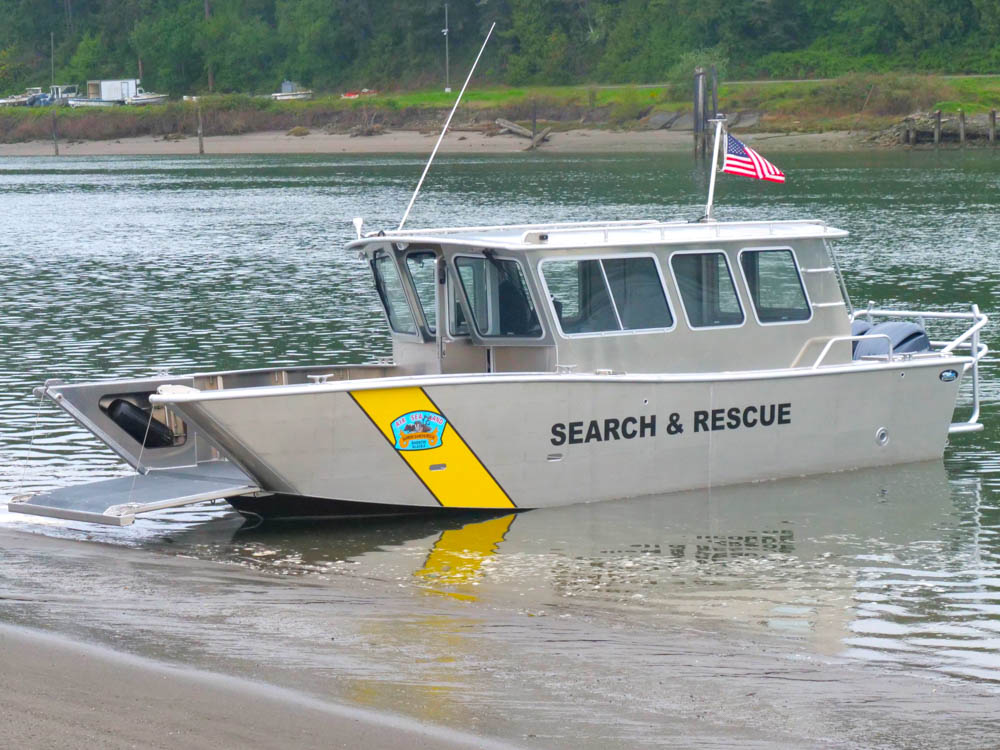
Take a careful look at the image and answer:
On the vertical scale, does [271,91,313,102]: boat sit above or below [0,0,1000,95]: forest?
below

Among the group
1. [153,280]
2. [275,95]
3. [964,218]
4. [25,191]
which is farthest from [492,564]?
[275,95]

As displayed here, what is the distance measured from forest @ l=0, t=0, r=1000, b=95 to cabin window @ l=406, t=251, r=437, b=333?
8568cm

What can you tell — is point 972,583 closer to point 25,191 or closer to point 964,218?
point 964,218

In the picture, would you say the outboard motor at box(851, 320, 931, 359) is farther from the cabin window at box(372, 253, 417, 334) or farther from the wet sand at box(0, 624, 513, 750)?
the wet sand at box(0, 624, 513, 750)

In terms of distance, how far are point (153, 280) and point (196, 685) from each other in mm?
24856

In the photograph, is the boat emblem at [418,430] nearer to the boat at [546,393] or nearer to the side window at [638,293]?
the boat at [546,393]

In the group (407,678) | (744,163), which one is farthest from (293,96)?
(407,678)

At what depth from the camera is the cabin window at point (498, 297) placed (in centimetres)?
1166

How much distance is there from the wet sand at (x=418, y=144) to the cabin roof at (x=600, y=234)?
6908cm

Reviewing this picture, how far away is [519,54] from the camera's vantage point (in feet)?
351

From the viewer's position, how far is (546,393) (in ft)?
36.7

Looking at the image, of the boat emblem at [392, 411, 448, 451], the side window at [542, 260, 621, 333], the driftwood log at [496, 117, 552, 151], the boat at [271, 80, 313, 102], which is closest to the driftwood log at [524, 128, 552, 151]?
the driftwood log at [496, 117, 552, 151]

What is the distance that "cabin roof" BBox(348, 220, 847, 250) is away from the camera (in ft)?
38.1

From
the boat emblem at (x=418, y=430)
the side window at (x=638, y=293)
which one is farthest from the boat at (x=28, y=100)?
the boat emblem at (x=418, y=430)
